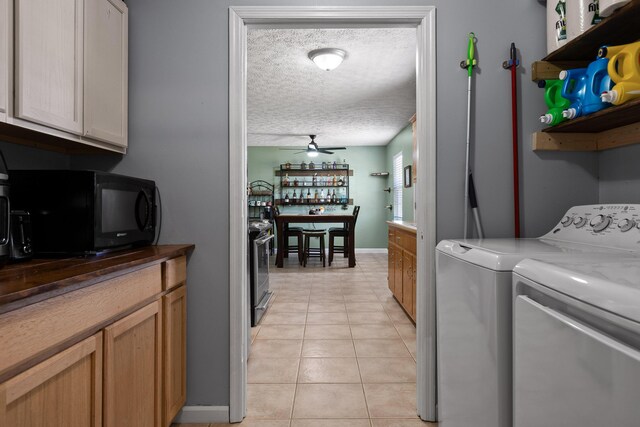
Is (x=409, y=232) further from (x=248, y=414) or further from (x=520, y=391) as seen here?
(x=520, y=391)

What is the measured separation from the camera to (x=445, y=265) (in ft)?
5.05

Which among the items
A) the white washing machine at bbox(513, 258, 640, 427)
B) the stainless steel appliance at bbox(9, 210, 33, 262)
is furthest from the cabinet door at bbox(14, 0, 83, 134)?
the white washing machine at bbox(513, 258, 640, 427)

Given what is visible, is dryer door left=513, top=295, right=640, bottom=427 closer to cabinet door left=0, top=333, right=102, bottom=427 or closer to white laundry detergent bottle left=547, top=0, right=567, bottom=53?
cabinet door left=0, top=333, right=102, bottom=427

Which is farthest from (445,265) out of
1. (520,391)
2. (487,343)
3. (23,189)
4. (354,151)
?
(354,151)

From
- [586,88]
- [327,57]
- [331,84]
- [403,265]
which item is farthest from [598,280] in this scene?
[331,84]

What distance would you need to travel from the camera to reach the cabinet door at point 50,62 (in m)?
1.20

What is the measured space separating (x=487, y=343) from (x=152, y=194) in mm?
1592

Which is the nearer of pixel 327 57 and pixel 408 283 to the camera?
pixel 408 283

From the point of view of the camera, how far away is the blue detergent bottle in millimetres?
1455

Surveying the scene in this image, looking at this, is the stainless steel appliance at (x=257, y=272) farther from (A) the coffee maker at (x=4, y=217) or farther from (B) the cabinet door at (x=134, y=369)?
(A) the coffee maker at (x=4, y=217)

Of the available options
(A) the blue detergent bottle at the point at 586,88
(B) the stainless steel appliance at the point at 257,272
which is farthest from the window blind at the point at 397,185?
(A) the blue detergent bottle at the point at 586,88

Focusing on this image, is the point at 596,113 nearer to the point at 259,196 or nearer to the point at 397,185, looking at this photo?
the point at 397,185

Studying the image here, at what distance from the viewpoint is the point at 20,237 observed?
1191 mm

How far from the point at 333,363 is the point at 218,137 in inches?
65.9
